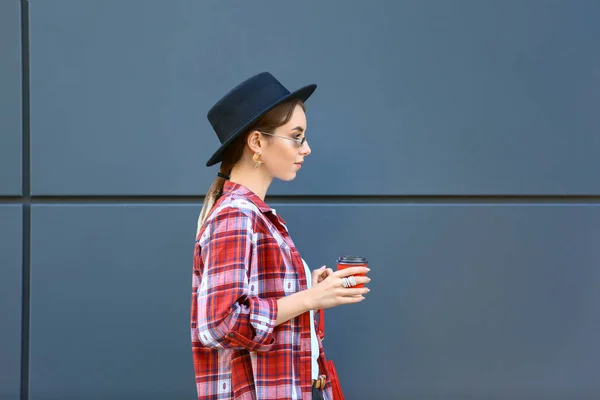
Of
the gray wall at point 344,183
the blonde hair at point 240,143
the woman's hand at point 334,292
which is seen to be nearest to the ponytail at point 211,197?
the blonde hair at point 240,143

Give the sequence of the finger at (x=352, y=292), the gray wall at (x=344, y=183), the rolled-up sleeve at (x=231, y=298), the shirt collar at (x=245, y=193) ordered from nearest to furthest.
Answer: the rolled-up sleeve at (x=231, y=298)
the finger at (x=352, y=292)
the shirt collar at (x=245, y=193)
the gray wall at (x=344, y=183)

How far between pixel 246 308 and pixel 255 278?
4.4 inches

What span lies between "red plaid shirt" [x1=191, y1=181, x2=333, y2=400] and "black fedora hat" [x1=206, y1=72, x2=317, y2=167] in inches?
7.1

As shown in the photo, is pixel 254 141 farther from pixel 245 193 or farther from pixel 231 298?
pixel 231 298

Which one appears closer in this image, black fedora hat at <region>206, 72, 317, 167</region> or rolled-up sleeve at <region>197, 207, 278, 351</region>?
rolled-up sleeve at <region>197, 207, 278, 351</region>

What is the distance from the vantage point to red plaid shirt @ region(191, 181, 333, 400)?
61.9 inches

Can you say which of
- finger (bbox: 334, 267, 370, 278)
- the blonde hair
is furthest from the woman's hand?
the blonde hair

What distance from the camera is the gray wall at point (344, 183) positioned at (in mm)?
3025

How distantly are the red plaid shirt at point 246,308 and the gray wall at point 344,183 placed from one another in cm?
132

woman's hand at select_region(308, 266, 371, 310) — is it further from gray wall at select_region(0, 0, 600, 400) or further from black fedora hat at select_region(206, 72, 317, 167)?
gray wall at select_region(0, 0, 600, 400)

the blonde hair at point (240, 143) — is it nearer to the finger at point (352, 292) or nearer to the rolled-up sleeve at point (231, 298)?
the rolled-up sleeve at point (231, 298)
